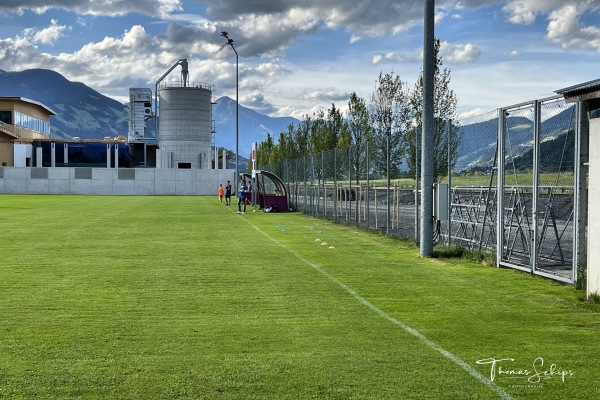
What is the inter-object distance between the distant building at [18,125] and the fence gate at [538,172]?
82003mm

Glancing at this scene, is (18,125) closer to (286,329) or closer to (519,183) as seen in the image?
(519,183)

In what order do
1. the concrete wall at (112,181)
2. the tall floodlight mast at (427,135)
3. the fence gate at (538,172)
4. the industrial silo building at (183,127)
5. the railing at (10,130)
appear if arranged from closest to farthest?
the fence gate at (538,172) < the tall floodlight mast at (427,135) < the concrete wall at (112,181) < the railing at (10,130) < the industrial silo building at (183,127)

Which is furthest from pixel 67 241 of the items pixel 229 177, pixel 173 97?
pixel 173 97

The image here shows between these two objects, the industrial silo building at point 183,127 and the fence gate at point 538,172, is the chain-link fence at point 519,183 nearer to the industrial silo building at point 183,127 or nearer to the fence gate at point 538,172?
the fence gate at point 538,172

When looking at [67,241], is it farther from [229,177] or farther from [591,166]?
[229,177]

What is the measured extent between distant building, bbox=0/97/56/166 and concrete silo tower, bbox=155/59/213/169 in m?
18.2

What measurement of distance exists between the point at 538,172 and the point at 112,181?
6754 centimetres

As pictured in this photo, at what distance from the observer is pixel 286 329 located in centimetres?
806

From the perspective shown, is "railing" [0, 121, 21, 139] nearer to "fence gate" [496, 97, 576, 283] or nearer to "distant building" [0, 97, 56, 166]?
"distant building" [0, 97, 56, 166]

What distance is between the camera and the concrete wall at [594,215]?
9805 millimetres

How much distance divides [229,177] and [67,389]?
72.8 meters

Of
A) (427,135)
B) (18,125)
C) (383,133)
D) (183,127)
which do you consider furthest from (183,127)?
(427,135)

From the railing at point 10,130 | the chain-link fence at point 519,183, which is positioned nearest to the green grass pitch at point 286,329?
the chain-link fence at point 519,183

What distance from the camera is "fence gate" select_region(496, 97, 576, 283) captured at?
12.2 meters
